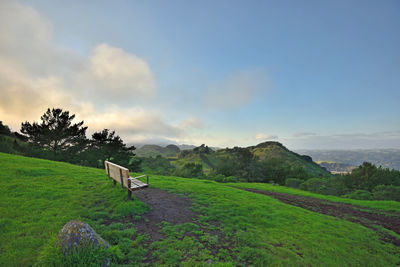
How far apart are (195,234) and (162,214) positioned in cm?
218

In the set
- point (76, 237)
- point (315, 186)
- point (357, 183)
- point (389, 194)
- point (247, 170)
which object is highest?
point (76, 237)

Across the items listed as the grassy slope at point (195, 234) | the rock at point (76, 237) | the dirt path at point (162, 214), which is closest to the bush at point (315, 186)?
the grassy slope at point (195, 234)

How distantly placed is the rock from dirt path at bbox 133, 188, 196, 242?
1841 mm

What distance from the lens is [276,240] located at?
6352mm

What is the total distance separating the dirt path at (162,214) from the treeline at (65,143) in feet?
103

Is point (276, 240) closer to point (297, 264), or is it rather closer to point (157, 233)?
point (297, 264)

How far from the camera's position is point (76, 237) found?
3988mm

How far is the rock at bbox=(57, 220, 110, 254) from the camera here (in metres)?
3.92

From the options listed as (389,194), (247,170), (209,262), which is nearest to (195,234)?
(209,262)

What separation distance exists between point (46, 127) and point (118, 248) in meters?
41.9

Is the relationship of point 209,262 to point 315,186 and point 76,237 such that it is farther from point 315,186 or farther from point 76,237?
point 315,186

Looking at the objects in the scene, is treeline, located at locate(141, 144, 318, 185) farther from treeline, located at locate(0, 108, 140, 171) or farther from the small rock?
the small rock

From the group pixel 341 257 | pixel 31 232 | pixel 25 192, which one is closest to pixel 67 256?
pixel 31 232

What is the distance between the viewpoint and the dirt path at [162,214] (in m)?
5.95
